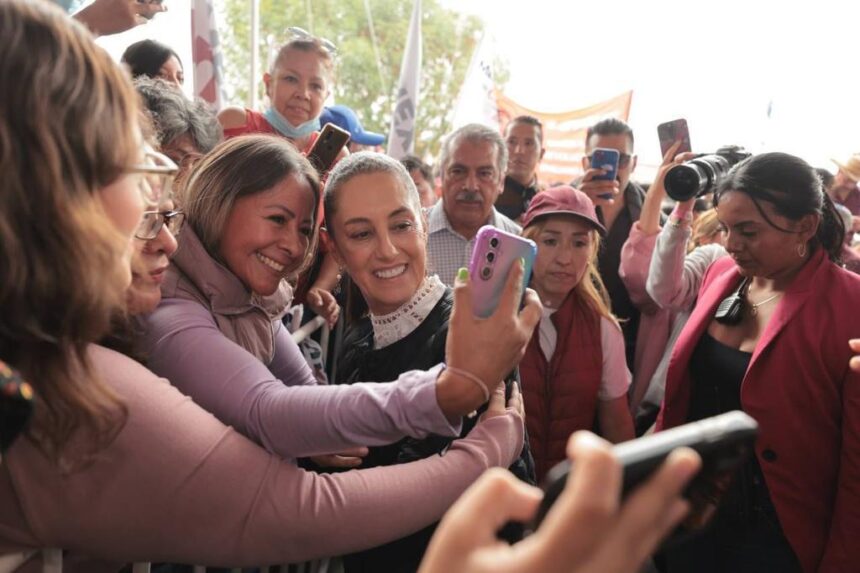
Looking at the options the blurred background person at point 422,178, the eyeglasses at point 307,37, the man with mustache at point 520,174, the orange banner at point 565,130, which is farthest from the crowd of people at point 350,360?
the orange banner at point 565,130

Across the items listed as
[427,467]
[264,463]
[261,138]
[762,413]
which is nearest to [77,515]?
[264,463]

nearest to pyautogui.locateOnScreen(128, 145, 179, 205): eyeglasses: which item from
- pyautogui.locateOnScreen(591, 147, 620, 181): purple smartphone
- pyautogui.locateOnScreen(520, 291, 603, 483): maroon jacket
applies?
pyautogui.locateOnScreen(520, 291, 603, 483): maroon jacket

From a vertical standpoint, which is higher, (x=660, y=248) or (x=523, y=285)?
(x=523, y=285)

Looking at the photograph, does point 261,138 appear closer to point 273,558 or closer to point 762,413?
point 273,558

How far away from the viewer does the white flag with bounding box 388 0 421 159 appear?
5.92 m

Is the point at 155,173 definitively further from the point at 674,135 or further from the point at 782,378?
the point at 674,135

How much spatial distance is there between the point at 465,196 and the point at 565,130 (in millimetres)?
6455

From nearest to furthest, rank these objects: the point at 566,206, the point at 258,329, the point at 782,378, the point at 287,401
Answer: the point at 287,401, the point at 258,329, the point at 782,378, the point at 566,206

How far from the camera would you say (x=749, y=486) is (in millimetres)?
2090

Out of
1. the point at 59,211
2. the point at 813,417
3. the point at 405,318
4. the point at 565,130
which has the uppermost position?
the point at 59,211

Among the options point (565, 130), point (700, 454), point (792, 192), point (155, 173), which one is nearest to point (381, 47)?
point (565, 130)

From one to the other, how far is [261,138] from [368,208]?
1.04ft

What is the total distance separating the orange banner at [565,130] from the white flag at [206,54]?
4.66 meters

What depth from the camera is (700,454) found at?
616 millimetres
